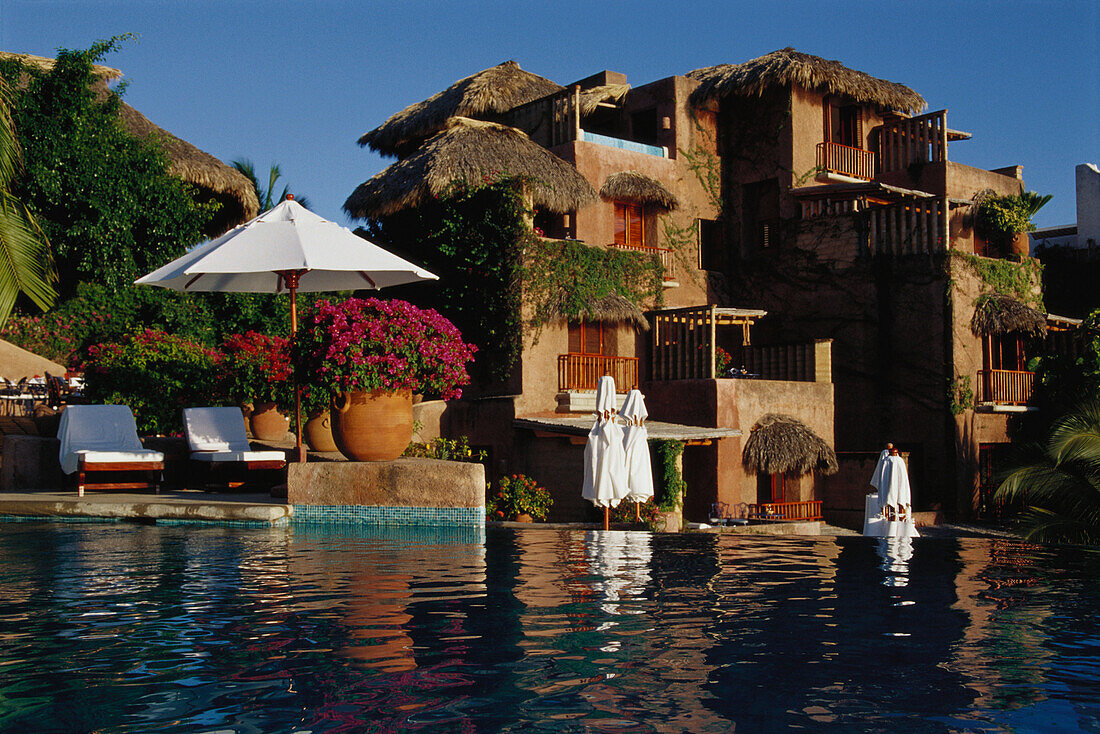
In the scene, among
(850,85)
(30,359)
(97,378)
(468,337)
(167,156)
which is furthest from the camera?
(850,85)

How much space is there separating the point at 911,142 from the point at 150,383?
21895 millimetres

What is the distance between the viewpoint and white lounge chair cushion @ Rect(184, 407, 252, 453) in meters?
13.6

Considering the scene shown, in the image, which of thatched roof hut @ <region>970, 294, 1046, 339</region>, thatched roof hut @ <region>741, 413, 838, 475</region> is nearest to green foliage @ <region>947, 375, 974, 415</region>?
thatched roof hut @ <region>970, 294, 1046, 339</region>

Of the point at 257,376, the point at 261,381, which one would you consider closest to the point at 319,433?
the point at 261,381

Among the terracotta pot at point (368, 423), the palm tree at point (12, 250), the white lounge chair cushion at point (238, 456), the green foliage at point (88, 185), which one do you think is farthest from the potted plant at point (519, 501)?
the palm tree at point (12, 250)

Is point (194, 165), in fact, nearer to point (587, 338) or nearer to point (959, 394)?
point (587, 338)

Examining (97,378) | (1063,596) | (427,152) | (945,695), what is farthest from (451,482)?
(427,152)

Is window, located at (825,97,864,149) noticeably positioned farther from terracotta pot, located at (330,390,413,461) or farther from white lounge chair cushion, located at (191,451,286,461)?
terracotta pot, located at (330,390,413,461)

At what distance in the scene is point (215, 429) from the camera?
13758 millimetres

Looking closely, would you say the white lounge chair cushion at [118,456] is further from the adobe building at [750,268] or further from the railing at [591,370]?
the railing at [591,370]

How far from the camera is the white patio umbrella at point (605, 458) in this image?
1416 centimetres

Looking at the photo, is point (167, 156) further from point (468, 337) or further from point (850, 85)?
point (850, 85)

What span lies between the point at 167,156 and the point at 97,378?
31.3 feet

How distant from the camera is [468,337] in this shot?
22.8 meters
